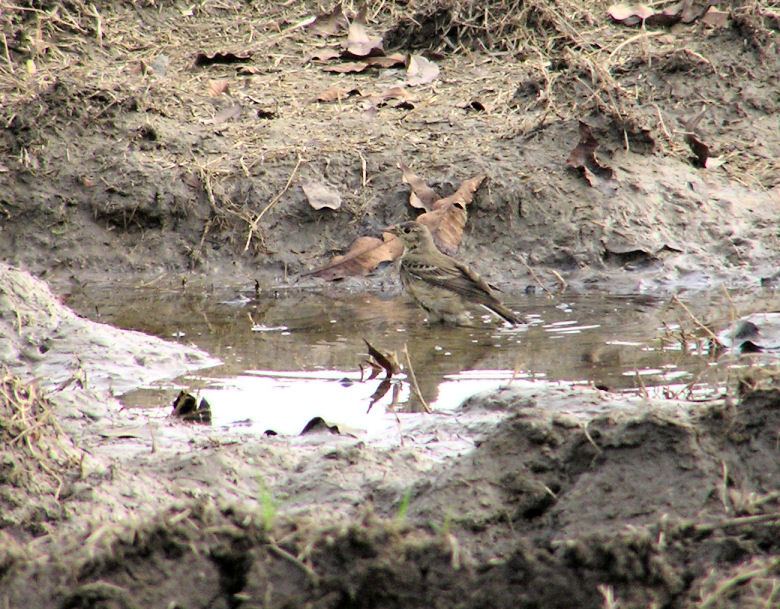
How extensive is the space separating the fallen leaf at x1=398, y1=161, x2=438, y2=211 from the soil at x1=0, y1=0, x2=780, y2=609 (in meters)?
0.12

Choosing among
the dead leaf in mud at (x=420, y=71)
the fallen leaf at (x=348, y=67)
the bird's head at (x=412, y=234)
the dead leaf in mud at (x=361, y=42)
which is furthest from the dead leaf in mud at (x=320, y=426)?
the dead leaf in mud at (x=361, y=42)

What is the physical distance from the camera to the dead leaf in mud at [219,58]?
1166 cm

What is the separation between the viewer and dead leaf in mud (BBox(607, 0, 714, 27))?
11.6 meters

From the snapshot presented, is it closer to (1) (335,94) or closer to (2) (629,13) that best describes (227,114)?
(1) (335,94)

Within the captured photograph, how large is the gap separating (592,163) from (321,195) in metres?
2.52

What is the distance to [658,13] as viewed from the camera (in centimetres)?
1162

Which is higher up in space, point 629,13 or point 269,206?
point 629,13

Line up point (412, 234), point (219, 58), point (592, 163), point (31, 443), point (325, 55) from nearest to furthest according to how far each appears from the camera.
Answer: point (31, 443)
point (412, 234)
point (592, 163)
point (219, 58)
point (325, 55)

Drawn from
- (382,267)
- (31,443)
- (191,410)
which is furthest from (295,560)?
(382,267)

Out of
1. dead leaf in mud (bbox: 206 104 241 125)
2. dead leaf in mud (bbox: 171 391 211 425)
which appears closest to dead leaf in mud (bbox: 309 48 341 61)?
dead leaf in mud (bbox: 206 104 241 125)

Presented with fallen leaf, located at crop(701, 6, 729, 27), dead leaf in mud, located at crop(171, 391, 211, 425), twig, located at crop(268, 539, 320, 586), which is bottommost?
dead leaf in mud, located at crop(171, 391, 211, 425)

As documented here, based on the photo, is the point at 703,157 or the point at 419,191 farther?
the point at 703,157

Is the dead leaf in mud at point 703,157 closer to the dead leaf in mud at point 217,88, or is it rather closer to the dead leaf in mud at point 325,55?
the dead leaf in mud at point 325,55

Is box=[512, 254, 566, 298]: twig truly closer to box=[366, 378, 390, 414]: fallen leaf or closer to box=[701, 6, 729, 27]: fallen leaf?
box=[366, 378, 390, 414]: fallen leaf
